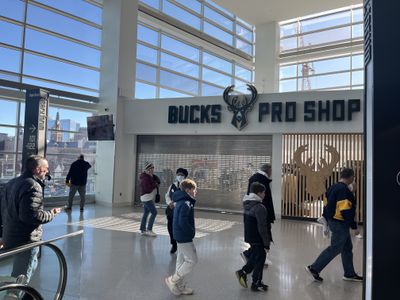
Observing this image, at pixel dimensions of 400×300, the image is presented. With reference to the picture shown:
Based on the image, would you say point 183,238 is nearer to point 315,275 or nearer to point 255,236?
point 255,236

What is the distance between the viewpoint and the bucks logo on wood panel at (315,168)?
9.37 m

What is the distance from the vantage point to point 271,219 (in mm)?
5086

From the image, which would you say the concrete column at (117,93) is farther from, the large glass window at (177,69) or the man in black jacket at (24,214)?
the man in black jacket at (24,214)

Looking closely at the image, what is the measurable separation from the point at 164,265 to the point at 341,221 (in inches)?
98.5

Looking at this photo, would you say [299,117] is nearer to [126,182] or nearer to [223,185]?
[223,185]

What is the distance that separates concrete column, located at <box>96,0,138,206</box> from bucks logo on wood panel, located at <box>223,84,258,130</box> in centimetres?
345

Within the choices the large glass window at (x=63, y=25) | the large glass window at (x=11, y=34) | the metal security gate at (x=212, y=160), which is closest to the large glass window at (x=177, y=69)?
the large glass window at (x=63, y=25)

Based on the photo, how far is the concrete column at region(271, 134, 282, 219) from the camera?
32.2 ft

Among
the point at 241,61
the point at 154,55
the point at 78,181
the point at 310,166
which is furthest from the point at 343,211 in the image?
the point at 241,61

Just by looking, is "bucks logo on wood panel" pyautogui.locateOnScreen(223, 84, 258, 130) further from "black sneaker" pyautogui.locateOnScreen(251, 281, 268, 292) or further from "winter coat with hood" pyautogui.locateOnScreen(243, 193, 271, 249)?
"black sneaker" pyautogui.locateOnScreen(251, 281, 268, 292)

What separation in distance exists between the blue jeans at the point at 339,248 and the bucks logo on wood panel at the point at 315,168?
5.03 meters

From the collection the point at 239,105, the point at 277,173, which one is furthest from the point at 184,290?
the point at 239,105

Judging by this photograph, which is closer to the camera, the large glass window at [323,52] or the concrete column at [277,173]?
the concrete column at [277,173]

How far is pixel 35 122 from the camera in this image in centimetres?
580
